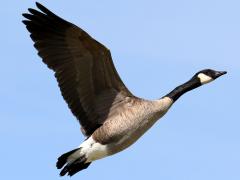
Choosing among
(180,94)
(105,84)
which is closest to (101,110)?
(105,84)

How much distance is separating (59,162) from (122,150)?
1148mm

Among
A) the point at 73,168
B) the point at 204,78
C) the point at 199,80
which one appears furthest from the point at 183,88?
the point at 73,168

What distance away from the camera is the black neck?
53.9 ft

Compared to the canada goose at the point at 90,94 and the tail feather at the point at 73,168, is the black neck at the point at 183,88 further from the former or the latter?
the tail feather at the point at 73,168

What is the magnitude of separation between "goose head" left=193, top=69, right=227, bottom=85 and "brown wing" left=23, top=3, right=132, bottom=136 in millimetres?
1840

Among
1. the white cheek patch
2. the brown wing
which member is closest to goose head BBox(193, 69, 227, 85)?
the white cheek patch

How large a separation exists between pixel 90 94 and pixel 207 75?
2540 mm

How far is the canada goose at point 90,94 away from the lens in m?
15.6

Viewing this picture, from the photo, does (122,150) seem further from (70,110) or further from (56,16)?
(56,16)

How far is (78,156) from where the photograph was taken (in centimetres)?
1572

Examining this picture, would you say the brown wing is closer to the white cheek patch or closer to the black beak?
the white cheek patch

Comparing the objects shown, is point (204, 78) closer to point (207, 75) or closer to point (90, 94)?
point (207, 75)

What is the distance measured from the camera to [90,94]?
635 inches

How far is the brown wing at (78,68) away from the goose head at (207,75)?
1.84 m
